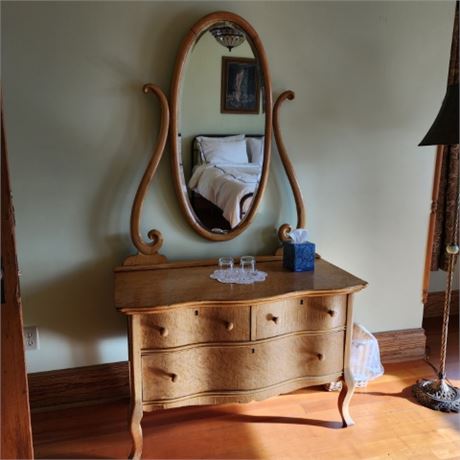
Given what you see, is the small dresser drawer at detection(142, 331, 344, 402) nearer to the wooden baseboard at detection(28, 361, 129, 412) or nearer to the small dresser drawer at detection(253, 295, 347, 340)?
the small dresser drawer at detection(253, 295, 347, 340)

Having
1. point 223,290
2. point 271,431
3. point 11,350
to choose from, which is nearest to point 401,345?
point 271,431

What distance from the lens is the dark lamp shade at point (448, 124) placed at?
1.87 m

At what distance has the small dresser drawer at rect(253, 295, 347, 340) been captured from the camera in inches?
66.6

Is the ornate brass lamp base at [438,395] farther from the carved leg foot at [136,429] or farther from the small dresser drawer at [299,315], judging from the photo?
the carved leg foot at [136,429]

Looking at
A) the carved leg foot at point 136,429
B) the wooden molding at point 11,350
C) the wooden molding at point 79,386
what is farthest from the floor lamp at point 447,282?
the wooden molding at point 11,350

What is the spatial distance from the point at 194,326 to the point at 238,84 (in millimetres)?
1090

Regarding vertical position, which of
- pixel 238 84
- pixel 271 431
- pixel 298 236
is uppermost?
pixel 238 84

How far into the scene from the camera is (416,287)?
8.21ft

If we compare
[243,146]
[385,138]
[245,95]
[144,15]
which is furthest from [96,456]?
[385,138]

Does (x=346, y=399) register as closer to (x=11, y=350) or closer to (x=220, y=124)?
(x=220, y=124)

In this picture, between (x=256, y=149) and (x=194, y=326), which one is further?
(x=256, y=149)

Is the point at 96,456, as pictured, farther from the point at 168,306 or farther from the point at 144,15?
the point at 144,15

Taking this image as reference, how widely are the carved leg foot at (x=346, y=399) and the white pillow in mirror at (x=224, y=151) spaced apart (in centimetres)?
110

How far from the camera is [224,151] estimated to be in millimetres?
1987
